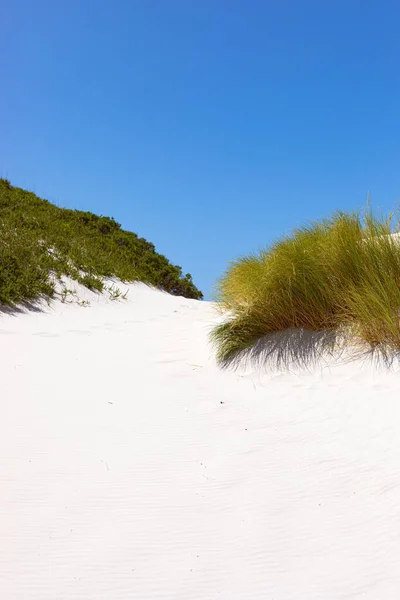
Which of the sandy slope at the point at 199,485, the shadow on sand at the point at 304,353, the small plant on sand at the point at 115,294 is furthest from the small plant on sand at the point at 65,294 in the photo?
the shadow on sand at the point at 304,353

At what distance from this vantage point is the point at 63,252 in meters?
12.8

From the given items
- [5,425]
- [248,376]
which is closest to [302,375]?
[248,376]

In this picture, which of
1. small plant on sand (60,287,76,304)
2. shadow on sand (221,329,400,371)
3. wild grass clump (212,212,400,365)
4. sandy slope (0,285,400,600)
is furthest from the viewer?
small plant on sand (60,287,76,304)

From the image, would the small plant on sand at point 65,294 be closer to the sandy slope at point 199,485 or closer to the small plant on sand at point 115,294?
the small plant on sand at point 115,294

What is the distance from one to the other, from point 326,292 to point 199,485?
305 cm

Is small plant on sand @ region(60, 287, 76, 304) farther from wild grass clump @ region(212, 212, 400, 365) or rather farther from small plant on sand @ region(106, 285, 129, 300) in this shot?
wild grass clump @ region(212, 212, 400, 365)

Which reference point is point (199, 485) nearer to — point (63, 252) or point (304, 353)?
point (304, 353)

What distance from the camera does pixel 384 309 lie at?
4.54 meters

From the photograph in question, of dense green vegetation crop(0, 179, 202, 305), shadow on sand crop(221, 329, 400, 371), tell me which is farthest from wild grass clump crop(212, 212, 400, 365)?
dense green vegetation crop(0, 179, 202, 305)

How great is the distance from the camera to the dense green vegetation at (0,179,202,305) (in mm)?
10039

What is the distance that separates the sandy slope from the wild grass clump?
0.53 metres

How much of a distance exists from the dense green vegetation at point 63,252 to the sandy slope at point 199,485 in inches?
208

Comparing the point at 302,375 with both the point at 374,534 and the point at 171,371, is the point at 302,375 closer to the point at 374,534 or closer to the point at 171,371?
the point at 171,371

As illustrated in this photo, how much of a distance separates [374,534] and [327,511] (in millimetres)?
288
